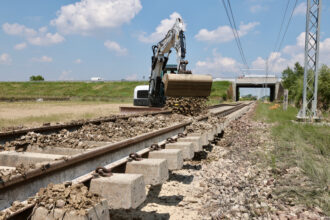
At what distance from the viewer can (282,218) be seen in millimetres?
3777

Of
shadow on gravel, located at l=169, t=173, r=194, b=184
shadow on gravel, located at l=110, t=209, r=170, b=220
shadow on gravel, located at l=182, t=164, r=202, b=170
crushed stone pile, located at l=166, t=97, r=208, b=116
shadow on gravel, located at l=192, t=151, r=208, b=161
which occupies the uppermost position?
crushed stone pile, located at l=166, t=97, r=208, b=116

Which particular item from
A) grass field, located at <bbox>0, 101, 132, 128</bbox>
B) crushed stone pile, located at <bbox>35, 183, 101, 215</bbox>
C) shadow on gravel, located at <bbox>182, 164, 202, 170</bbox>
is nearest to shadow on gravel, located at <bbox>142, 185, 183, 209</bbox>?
shadow on gravel, located at <bbox>182, 164, 202, 170</bbox>

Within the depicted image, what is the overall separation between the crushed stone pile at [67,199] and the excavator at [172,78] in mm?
6965

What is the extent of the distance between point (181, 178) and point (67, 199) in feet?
12.5

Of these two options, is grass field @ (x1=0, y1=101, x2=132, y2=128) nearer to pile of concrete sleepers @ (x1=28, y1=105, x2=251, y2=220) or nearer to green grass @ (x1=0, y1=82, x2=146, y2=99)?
pile of concrete sleepers @ (x1=28, y1=105, x2=251, y2=220)

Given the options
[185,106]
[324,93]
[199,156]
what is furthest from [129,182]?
[324,93]

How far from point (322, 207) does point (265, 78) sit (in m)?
80.8

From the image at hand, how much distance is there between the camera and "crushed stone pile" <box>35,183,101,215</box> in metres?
2.29

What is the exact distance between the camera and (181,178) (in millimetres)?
5996

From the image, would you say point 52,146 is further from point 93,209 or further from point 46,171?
point 93,209

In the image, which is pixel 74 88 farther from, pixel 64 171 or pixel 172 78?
pixel 64 171

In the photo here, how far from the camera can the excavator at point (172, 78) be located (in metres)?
9.48

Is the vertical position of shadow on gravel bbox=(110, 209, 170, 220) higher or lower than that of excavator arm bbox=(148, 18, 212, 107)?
lower

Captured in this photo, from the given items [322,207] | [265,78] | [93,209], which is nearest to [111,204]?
[93,209]
